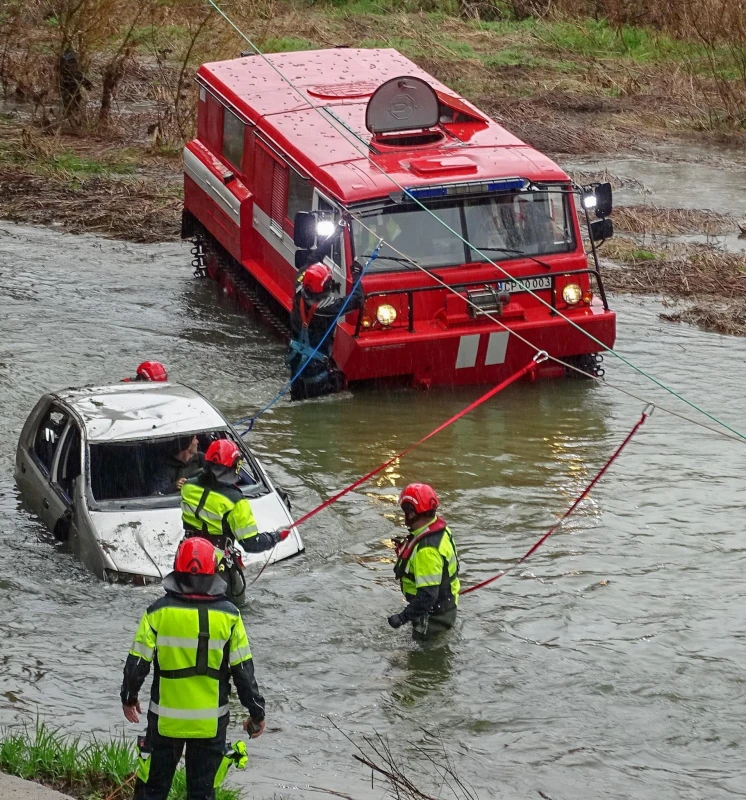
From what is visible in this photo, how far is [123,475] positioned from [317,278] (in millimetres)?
3462

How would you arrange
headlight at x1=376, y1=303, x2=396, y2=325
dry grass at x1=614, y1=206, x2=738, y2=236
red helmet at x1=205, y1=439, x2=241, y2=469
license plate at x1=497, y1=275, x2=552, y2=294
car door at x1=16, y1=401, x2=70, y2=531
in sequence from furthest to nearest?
dry grass at x1=614, y1=206, x2=738, y2=236 → license plate at x1=497, y1=275, x2=552, y2=294 → headlight at x1=376, y1=303, x2=396, y2=325 → car door at x1=16, y1=401, x2=70, y2=531 → red helmet at x1=205, y1=439, x2=241, y2=469

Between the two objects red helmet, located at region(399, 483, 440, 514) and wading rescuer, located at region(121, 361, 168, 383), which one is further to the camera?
wading rescuer, located at region(121, 361, 168, 383)

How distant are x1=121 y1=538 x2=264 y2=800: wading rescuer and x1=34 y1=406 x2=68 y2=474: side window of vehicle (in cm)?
436

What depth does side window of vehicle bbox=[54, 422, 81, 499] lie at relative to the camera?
10195 mm

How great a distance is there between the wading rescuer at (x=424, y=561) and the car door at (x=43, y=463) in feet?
9.45

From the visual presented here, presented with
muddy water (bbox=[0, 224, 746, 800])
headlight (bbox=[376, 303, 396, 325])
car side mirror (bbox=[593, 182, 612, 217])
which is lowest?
muddy water (bbox=[0, 224, 746, 800])

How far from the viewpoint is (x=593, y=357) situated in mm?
14344

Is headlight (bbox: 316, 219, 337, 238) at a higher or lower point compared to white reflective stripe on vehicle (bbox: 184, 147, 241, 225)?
higher

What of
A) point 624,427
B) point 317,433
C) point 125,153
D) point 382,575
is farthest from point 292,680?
point 125,153

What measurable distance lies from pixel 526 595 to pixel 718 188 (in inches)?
588

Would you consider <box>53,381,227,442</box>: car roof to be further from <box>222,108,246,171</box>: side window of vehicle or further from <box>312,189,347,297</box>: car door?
<box>222,108,246,171</box>: side window of vehicle

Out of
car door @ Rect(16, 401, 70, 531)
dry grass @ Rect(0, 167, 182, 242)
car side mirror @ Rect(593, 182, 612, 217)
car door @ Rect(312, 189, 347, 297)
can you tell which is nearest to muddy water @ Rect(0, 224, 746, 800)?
car door @ Rect(16, 401, 70, 531)

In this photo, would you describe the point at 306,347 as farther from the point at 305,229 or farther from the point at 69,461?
the point at 69,461

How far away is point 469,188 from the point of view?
13.4m
